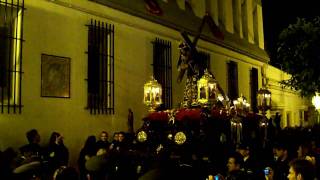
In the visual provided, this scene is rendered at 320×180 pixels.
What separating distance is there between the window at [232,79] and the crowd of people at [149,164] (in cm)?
1230

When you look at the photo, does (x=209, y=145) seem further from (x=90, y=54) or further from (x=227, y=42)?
(x=227, y=42)

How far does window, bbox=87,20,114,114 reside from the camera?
13.5 m

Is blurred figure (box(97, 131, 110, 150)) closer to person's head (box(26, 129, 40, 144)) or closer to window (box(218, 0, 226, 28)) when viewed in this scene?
person's head (box(26, 129, 40, 144))

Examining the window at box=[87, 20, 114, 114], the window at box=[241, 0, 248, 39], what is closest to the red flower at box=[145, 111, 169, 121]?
the window at box=[87, 20, 114, 114]

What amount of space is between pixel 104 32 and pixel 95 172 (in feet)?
32.1

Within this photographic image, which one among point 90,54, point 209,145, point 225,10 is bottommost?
point 209,145

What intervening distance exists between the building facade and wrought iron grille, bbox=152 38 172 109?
42mm

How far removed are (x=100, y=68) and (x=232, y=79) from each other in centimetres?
1112

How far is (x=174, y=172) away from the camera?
355 cm

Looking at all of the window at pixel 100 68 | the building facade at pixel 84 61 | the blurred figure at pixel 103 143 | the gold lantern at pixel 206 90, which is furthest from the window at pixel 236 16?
the blurred figure at pixel 103 143

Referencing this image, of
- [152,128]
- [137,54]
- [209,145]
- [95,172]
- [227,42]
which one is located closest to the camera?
[95,172]

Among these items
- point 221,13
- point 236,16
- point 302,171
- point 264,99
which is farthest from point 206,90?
point 236,16

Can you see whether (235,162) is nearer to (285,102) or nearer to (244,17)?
(244,17)

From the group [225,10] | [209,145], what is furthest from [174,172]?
[225,10]
